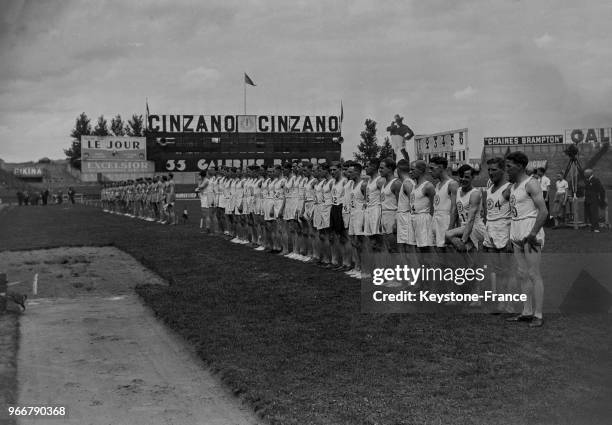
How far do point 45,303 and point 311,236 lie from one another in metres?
6.22

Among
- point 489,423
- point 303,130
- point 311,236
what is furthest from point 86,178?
point 489,423

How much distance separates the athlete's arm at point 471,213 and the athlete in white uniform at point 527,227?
2.44 ft

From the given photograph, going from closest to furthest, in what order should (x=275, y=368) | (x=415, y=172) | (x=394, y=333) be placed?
(x=275, y=368)
(x=394, y=333)
(x=415, y=172)

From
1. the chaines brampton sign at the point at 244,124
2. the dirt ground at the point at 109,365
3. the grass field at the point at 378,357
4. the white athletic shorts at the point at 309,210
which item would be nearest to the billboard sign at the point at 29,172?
the chaines brampton sign at the point at 244,124

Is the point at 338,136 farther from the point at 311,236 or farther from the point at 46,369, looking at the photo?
the point at 46,369

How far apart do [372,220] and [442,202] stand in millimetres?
2062

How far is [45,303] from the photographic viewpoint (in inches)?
443

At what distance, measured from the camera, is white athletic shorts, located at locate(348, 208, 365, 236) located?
12.3m

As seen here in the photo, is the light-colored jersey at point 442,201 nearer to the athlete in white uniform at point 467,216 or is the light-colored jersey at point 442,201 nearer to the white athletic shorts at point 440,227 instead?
the white athletic shorts at point 440,227

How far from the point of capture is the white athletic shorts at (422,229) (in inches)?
399

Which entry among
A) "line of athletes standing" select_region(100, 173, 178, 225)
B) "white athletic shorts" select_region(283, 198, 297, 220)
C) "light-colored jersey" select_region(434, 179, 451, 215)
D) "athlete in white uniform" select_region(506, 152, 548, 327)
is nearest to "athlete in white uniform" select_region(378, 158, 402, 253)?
"light-colored jersey" select_region(434, 179, 451, 215)

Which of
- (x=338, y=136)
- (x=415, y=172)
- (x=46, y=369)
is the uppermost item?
(x=338, y=136)

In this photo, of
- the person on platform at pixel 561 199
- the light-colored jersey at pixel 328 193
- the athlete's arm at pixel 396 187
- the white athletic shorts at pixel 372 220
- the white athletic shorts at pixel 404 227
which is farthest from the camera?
the person on platform at pixel 561 199

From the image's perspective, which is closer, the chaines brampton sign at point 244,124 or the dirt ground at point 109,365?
the dirt ground at point 109,365
